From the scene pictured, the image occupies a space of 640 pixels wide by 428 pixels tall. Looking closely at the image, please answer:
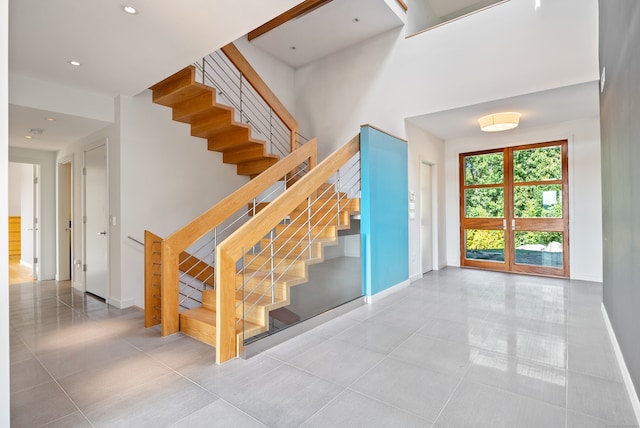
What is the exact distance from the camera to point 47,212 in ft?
20.4

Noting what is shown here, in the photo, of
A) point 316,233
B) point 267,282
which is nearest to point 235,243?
point 267,282

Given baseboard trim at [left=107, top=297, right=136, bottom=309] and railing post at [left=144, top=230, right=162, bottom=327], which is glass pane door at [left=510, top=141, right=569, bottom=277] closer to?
railing post at [left=144, top=230, right=162, bottom=327]

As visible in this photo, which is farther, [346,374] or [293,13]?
[293,13]

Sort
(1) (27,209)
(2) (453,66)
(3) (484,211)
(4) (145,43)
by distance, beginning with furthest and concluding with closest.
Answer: (1) (27,209)
(3) (484,211)
(2) (453,66)
(4) (145,43)

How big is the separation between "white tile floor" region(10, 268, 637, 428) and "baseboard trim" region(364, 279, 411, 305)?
1.18 feet

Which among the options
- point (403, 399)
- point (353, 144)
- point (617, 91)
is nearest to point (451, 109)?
point (353, 144)

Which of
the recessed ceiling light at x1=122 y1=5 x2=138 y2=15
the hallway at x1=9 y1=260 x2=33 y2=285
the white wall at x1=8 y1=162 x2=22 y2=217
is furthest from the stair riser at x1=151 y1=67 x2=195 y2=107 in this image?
the white wall at x1=8 y1=162 x2=22 y2=217

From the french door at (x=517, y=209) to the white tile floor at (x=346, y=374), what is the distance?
231cm

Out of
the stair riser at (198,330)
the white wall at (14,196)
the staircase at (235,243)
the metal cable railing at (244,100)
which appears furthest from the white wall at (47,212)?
the white wall at (14,196)

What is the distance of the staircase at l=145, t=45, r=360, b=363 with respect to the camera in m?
2.75

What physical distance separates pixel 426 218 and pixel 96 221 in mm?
5718

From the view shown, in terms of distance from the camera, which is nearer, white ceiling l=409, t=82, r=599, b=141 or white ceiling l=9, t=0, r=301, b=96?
white ceiling l=9, t=0, r=301, b=96

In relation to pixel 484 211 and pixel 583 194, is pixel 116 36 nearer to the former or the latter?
pixel 484 211

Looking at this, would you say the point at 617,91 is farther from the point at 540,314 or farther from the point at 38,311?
the point at 38,311
